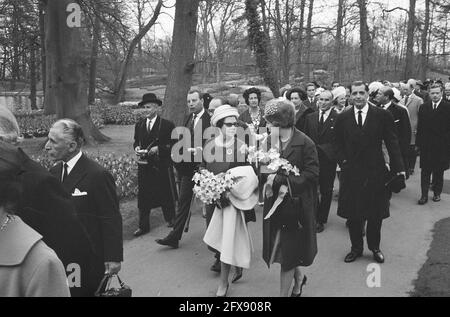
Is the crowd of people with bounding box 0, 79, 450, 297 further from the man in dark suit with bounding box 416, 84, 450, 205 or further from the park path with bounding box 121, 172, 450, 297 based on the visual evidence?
the park path with bounding box 121, 172, 450, 297

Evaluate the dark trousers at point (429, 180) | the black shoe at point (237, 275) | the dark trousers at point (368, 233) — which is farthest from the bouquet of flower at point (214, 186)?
the dark trousers at point (429, 180)

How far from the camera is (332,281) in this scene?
5.22m

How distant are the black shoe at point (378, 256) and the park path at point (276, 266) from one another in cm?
7

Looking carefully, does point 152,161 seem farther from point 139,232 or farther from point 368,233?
point 368,233

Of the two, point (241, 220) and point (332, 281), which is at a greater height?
point (241, 220)

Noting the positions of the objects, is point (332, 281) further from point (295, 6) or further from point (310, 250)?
point (295, 6)

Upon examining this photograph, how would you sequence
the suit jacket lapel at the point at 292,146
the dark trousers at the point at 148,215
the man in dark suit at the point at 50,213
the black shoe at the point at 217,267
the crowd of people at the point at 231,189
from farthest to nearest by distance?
the dark trousers at the point at 148,215 → the black shoe at the point at 217,267 → the suit jacket lapel at the point at 292,146 → the man in dark suit at the point at 50,213 → the crowd of people at the point at 231,189

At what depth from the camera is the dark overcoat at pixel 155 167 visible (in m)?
7.07

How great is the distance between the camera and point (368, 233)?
5.87 m

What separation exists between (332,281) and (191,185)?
2320 mm

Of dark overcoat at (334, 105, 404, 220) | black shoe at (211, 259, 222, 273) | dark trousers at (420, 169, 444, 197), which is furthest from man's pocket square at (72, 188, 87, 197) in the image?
dark trousers at (420, 169, 444, 197)

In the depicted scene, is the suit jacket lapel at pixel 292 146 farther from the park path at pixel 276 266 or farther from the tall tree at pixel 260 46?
the tall tree at pixel 260 46
